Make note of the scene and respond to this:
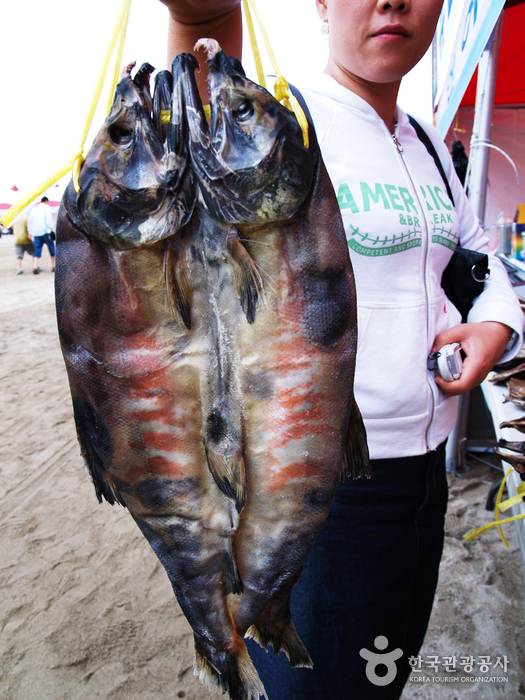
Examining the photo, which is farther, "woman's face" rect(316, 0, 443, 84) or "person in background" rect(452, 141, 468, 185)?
"person in background" rect(452, 141, 468, 185)

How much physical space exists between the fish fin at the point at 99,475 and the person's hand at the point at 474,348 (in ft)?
2.97

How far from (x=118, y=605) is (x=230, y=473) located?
2464mm

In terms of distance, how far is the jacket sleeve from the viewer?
4.71 feet

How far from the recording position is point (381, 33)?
121 cm

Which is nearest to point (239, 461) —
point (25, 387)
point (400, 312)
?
point (400, 312)

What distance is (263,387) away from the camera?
Answer: 84cm

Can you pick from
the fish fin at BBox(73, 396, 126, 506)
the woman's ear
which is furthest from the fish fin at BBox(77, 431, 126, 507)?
the woman's ear

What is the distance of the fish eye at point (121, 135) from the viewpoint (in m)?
0.73

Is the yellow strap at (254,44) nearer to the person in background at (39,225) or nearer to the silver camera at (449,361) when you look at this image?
the silver camera at (449,361)

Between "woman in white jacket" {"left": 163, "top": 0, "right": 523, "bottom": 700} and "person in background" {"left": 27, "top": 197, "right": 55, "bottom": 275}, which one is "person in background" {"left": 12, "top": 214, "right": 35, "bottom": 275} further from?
"woman in white jacket" {"left": 163, "top": 0, "right": 523, "bottom": 700}

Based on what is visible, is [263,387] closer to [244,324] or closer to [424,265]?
[244,324]

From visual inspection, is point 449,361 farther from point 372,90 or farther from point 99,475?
point 99,475

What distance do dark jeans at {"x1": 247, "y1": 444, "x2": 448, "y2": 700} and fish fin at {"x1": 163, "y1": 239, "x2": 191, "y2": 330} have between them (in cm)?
82

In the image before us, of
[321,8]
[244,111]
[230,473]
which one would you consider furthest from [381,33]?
[230,473]
